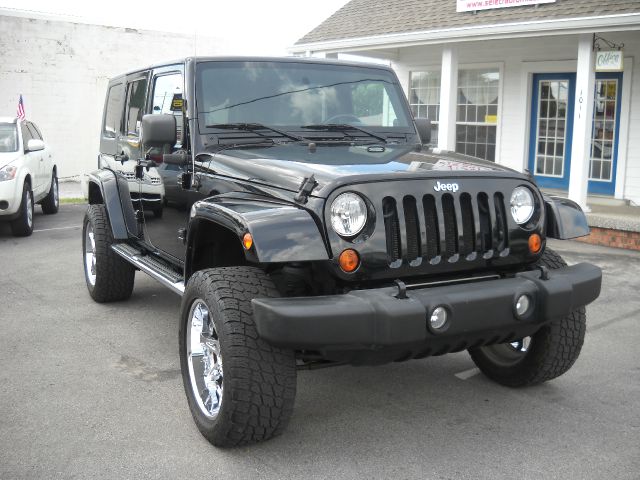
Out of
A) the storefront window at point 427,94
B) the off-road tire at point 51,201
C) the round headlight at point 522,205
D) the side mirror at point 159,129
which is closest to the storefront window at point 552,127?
the storefront window at point 427,94

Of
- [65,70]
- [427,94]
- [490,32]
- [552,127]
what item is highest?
[490,32]

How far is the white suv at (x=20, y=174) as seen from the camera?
32.1ft

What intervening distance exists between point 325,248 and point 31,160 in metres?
8.54

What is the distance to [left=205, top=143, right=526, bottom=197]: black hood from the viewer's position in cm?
353

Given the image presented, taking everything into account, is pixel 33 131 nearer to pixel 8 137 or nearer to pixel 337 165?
pixel 8 137

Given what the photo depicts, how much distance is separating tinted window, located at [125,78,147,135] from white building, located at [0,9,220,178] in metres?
11.7

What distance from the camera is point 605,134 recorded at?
455 inches

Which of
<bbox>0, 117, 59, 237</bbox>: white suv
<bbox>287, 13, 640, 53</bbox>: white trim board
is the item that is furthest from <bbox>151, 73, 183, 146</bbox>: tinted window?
<bbox>287, 13, 640, 53</bbox>: white trim board

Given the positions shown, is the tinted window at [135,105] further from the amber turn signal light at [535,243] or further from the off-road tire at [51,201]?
the off-road tire at [51,201]

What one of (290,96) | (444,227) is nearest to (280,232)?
(444,227)

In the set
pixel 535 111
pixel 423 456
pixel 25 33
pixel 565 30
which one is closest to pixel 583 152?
pixel 565 30

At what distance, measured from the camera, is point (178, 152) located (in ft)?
15.3

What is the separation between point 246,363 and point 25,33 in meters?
15.3

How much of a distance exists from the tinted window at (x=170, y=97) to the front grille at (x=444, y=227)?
187 centimetres
